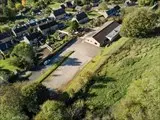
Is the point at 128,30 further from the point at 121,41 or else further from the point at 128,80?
the point at 128,80

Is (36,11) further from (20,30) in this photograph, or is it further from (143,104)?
(143,104)

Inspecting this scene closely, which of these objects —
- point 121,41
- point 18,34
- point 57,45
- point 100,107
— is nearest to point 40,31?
point 18,34

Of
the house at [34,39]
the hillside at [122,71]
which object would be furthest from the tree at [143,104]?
the house at [34,39]

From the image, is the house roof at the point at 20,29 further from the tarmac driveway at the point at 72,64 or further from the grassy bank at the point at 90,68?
the grassy bank at the point at 90,68

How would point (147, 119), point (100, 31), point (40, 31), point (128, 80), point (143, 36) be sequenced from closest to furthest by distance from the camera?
point (147, 119) → point (128, 80) → point (143, 36) → point (100, 31) → point (40, 31)

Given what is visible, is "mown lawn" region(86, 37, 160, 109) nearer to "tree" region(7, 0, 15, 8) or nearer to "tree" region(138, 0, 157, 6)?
"tree" region(138, 0, 157, 6)

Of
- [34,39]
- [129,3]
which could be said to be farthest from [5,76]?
[129,3]
